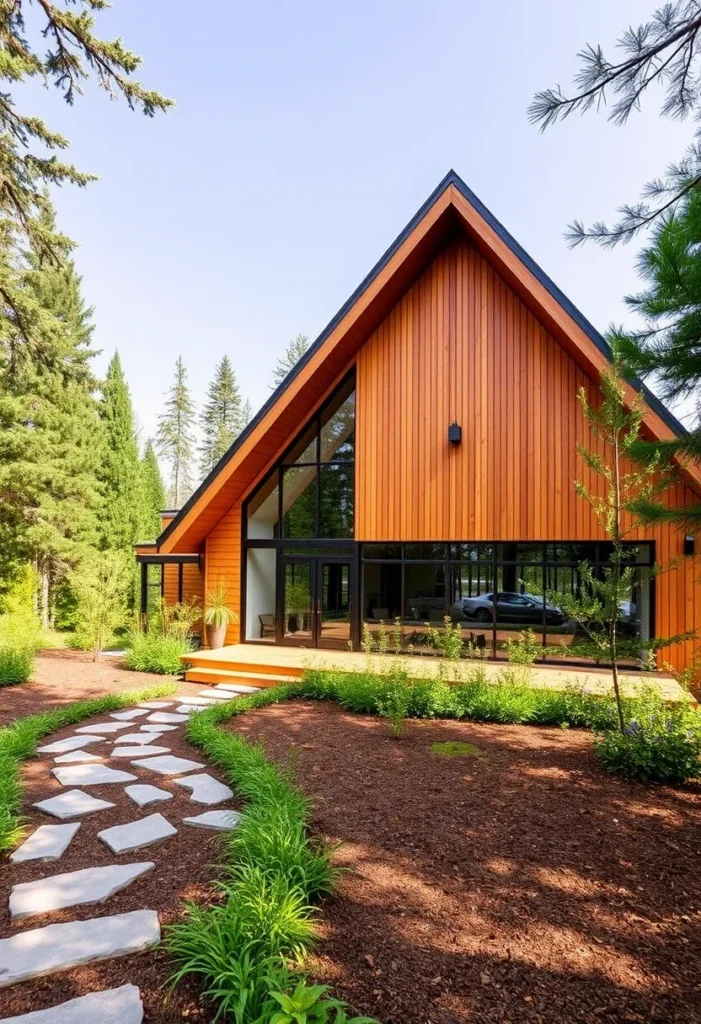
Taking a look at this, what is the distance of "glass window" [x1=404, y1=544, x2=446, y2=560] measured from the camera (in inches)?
399

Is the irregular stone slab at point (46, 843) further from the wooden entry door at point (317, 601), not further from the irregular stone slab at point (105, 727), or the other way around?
the wooden entry door at point (317, 601)

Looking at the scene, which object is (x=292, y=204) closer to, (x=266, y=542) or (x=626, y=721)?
(x=266, y=542)

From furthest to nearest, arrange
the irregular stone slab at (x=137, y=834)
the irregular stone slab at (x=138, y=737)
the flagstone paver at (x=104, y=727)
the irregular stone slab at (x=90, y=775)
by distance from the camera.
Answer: the flagstone paver at (x=104, y=727)
the irregular stone slab at (x=138, y=737)
the irregular stone slab at (x=90, y=775)
the irregular stone slab at (x=137, y=834)

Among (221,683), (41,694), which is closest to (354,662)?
(221,683)

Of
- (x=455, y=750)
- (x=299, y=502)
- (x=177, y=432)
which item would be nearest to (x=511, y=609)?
(x=299, y=502)

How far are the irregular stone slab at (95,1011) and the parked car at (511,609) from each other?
328 inches

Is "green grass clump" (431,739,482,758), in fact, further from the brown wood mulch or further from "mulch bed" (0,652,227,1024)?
"mulch bed" (0,652,227,1024)

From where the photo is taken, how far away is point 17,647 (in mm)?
9320

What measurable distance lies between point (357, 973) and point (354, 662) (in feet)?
23.7

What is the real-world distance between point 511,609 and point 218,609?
579 cm

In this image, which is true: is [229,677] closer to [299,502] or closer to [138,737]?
[138,737]

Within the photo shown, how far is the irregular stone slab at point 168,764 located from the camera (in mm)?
4844

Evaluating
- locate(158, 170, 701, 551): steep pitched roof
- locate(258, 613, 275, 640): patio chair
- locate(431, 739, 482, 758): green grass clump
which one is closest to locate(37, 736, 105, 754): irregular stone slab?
locate(431, 739, 482, 758): green grass clump

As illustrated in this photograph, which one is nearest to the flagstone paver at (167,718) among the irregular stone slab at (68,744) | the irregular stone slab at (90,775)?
the irregular stone slab at (68,744)
